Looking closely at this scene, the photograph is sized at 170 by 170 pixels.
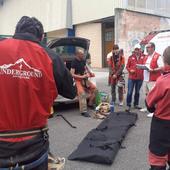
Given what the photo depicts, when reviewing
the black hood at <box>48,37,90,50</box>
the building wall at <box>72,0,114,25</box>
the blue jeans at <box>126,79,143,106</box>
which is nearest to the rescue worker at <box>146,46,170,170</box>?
the blue jeans at <box>126,79,143,106</box>

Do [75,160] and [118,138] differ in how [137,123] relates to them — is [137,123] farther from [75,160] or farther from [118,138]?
[75,160]

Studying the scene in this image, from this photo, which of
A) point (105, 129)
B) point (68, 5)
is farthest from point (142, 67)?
point (68, 5)

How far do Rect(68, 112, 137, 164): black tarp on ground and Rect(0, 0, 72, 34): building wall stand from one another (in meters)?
22.8

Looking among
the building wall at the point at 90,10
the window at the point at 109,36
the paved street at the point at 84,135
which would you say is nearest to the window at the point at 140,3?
the building wall at the point at 90,10

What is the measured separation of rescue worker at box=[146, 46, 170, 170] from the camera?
389 centimetres

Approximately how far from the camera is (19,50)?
2.56m

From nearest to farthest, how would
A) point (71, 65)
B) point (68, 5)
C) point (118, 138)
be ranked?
point (118, 138)
point (71, 65)
point (68, 5)

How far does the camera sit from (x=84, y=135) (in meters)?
7.36

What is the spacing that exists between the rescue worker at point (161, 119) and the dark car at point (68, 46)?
6.09m

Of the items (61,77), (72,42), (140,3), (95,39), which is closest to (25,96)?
(61,77)

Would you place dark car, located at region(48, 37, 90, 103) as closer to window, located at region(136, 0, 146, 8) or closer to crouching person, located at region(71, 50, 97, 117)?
crouching person, located at region(71, 50, 97, 117)

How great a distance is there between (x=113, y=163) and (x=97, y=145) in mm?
570

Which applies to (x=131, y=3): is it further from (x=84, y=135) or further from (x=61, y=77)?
(x=61, y=77)

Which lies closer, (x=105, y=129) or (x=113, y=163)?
(x=113, y=163)
